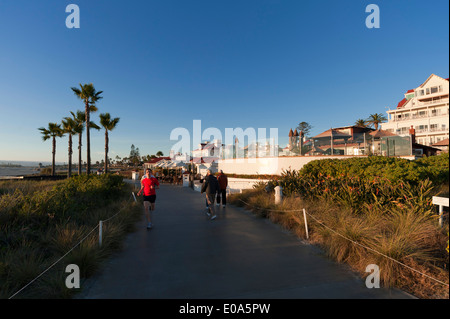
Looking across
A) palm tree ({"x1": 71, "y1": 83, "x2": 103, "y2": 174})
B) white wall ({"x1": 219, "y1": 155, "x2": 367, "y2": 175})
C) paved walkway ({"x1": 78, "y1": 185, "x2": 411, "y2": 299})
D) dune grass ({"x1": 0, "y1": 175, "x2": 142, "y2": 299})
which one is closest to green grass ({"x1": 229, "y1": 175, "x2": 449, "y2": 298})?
paved walkway ({"x1": 78, "y1": 185, "x2": 411, "y2": 299})

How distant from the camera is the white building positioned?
35.4 meters

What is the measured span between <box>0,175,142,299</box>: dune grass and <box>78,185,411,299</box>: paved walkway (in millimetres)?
369

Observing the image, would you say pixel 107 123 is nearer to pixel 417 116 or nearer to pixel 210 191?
pixel 210 191

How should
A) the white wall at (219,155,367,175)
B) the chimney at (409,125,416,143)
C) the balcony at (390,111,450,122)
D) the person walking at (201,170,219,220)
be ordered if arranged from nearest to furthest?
1. the person walking at (201,170,219,220)
2. the white wall at (219,155,367,175)
3. the chimney at (409,125,416,143)
4. the balcony at (390,111,450,122)

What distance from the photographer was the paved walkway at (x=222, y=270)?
312cm

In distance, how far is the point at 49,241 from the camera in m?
4.85

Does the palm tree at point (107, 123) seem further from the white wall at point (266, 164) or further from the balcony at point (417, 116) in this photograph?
the balcony at point (417, 116)

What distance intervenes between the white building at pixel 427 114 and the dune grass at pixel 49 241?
4480 cm

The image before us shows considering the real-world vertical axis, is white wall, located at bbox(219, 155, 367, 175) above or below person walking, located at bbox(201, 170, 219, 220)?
above

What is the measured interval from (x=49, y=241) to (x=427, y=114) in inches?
2019

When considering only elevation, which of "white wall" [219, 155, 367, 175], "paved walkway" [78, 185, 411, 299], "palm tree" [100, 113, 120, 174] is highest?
"palm tree" [100, 113, 120, 174]

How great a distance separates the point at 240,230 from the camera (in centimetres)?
639

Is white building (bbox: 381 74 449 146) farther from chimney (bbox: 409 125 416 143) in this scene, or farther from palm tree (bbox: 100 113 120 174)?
palm tree (bbox: 100 113 120 174)
